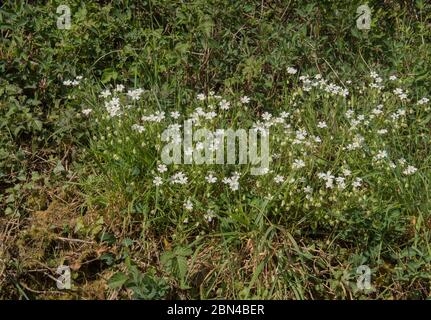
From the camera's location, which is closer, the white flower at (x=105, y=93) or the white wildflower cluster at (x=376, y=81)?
the white flower at (x=105, y=93)

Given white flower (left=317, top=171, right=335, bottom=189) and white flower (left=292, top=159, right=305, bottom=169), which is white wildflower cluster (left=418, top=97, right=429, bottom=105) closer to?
white flower (left=317, top=171, right=335, bottom=189)

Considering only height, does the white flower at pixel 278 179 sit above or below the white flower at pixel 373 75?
below

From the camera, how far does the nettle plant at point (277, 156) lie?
330cm

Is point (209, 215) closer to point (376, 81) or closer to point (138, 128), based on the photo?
point (138, 128)

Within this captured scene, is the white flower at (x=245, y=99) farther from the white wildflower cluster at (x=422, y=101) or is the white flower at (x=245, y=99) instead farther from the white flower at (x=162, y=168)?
the white wildflower cluster at (x=422, y=101)

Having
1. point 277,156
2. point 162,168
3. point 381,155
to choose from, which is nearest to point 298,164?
point 277,156

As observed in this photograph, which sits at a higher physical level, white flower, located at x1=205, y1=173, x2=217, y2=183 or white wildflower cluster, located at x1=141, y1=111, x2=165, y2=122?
white wildflower cluster, located at x1=141, y1=111, x2=165, y2=122

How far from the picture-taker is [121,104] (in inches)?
145

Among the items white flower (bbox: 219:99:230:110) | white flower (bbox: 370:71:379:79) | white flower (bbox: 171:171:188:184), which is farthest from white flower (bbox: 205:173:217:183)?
white flower (bbox: 370:71:379:79)

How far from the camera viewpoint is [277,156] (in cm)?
344

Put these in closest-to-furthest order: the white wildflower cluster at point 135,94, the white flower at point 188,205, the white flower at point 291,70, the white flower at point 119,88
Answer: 1. the white flower at point 188,205
2. the white wildflower cluster at point 135,94
3. the white flower at point 119,88
4. the white flower at point 291,70

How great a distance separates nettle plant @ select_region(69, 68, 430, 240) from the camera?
3303 millimetres

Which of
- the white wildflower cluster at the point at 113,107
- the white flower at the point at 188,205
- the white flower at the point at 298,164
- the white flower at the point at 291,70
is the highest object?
the white flower at the point at 291,70

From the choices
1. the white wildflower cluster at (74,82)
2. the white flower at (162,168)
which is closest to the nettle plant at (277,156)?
the white flower at (162,168)
